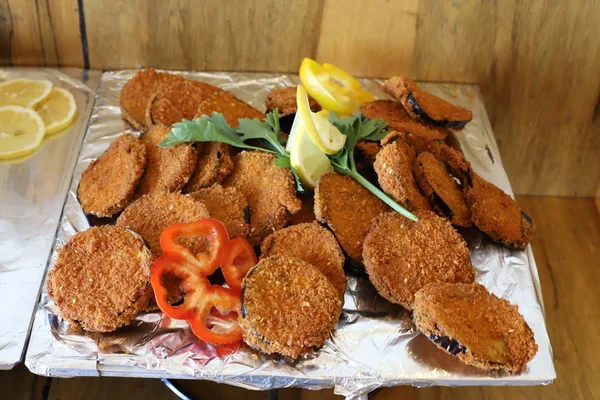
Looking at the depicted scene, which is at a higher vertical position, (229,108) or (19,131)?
(229,108)

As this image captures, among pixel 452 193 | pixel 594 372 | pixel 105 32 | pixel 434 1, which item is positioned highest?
pixel 434 1

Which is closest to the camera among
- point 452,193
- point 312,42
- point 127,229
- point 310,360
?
point 310,360

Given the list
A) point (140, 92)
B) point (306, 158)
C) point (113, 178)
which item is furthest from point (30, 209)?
point (306, 158)

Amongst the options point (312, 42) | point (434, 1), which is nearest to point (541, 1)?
point (434, 1)

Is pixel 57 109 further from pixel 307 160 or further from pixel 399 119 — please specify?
pixel 399 119

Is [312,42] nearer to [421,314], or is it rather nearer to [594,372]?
[421,314]

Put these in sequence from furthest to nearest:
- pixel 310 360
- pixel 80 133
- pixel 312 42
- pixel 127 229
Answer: pixel 312 42 < pixel 80 133 < pixel 127 229 < pixel 310 360

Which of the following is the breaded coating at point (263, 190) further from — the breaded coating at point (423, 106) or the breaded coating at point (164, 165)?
the breaded coating at point (423, 106)
